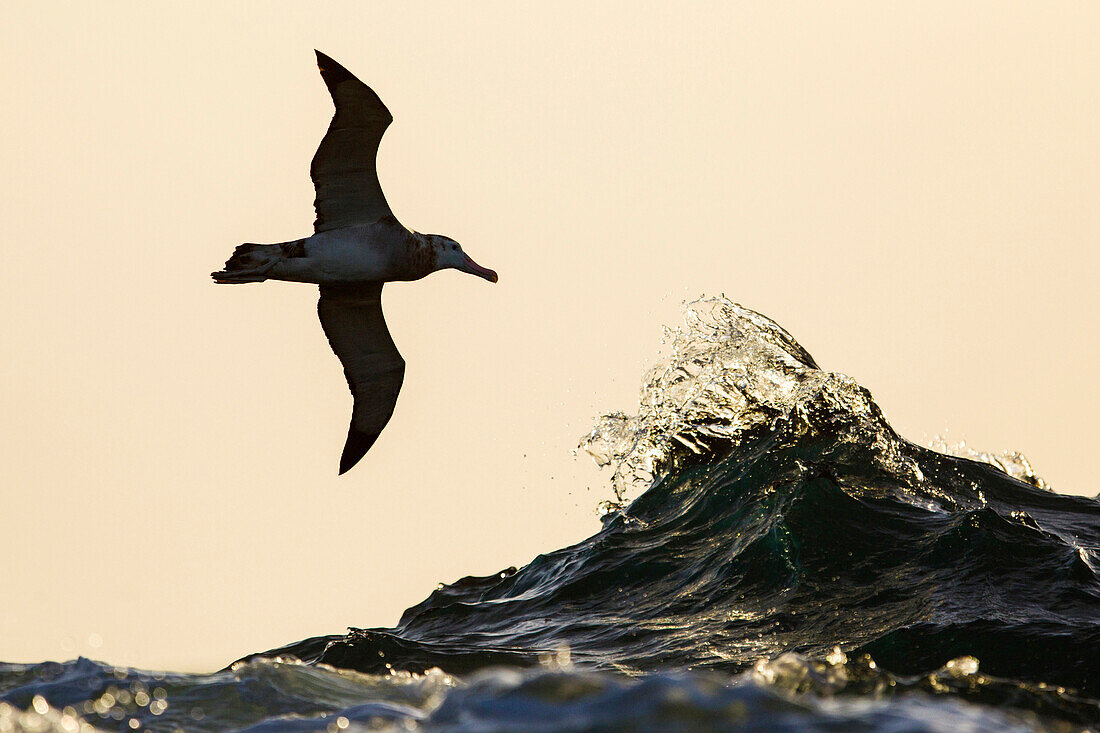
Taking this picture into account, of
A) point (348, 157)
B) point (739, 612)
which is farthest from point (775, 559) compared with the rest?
point (348, 157)

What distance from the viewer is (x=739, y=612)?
8.76 metres

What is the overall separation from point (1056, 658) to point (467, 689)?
4.76 m

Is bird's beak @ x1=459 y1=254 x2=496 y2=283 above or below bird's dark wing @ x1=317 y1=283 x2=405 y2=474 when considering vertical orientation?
above

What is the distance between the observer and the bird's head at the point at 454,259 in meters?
9.95

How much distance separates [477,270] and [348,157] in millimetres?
1811

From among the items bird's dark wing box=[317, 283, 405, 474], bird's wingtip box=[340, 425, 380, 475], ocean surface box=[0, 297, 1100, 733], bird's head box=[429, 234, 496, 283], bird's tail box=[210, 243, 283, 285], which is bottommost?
ocean surface box=[0, 297, 1100, 733]

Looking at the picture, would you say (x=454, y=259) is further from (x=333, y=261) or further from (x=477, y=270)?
(x=333, y=261)

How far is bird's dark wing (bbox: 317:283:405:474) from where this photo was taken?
10.1 metres

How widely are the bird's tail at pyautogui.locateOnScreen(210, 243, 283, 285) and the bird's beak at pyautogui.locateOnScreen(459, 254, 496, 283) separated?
5.83 ft

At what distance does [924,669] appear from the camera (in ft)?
24.1

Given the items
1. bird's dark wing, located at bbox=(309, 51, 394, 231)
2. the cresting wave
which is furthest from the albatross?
the cresting wave

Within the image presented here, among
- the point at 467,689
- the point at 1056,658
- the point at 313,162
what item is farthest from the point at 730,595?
the point at 467,689

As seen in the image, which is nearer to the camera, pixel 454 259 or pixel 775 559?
pixel 775 559

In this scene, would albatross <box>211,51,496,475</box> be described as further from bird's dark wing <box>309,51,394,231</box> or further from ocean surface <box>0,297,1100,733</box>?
ocean surface <box>0,297,1100,733</box>
